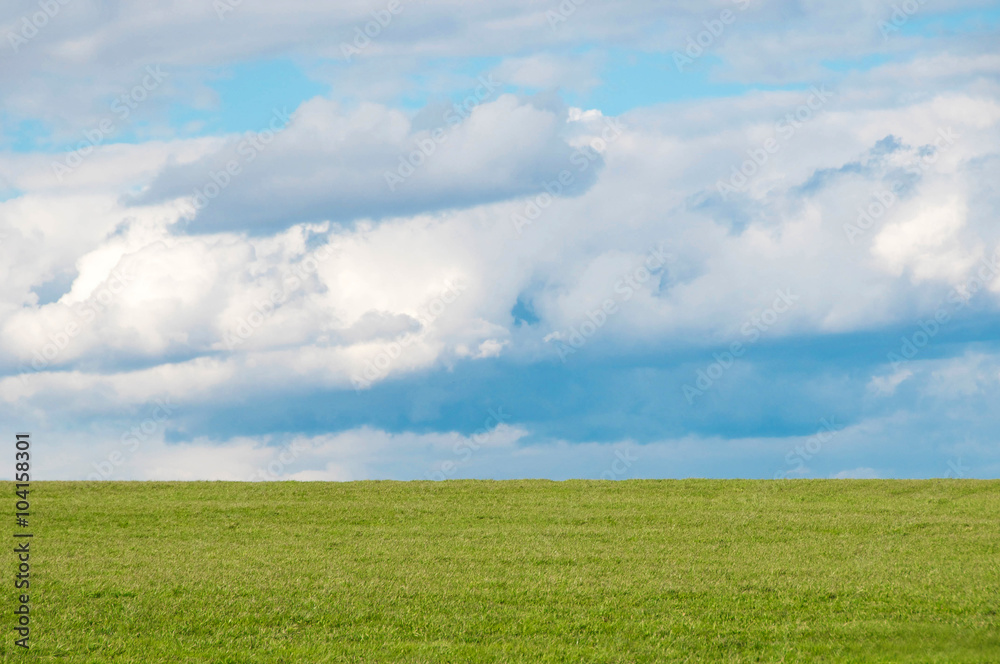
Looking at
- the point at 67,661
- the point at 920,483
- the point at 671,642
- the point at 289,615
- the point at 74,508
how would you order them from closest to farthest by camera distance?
the point at 67,661
the point at 671,642
the point at 289,615
the point at 74,508
the point at 920,483

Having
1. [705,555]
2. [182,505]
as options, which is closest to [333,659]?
[705,555]

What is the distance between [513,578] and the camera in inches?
736

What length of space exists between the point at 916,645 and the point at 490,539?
11582mm

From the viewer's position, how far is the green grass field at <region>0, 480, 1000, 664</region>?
14.6 metres

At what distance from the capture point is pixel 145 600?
1659cm

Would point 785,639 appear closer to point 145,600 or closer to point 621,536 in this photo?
point 621,536

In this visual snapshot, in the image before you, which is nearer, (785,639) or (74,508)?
(785,639)

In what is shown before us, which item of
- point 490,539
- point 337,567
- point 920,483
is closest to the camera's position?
point 337,567

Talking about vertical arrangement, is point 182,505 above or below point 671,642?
above

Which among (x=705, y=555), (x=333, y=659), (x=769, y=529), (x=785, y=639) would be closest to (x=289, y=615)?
(x=333, y=659)

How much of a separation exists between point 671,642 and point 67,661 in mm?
9486

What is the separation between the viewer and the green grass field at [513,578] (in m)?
14.6

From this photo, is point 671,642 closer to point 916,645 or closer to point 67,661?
point 916,645

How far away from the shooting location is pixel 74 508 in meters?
29.2
